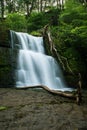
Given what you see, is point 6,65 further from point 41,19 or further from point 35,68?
point 41,19

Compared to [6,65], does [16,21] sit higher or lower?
higher

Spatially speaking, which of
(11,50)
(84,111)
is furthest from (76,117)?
(11,50)

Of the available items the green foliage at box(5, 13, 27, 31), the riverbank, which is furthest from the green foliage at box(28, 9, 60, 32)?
the riverbank

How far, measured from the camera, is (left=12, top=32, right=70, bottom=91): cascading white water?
15.3m

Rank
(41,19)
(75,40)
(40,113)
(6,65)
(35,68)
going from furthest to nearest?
1. (41,19)
2. (75,40)
3. (35,68)
4. (6,65)
5. (40,113)

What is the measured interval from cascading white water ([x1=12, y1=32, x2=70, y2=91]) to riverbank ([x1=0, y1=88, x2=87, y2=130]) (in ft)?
12.7

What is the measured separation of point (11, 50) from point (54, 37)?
4.87 m

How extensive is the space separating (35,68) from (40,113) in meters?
8.18

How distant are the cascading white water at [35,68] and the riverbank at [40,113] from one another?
3.87 metres

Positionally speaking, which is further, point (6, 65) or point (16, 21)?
point (16, 21)

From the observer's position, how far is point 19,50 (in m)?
16.9

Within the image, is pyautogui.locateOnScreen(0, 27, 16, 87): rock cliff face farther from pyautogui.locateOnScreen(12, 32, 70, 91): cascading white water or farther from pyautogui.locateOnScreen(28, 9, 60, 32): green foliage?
pyautogui.locateOnScreen(28, 9, 60, 32): green foliage

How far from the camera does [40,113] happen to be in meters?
8.40

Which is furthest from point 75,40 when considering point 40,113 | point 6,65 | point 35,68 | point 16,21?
point 40,113
